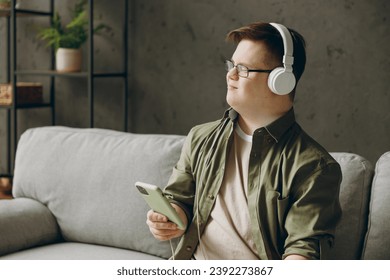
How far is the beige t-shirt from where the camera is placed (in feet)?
4.66

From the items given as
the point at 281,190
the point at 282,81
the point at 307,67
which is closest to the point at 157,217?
the point at 281,190

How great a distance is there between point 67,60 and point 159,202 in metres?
1.96

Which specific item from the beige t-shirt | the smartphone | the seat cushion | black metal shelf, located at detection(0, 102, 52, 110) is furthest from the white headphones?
black metal shelf, located at detection(0, 102, 52, 110)

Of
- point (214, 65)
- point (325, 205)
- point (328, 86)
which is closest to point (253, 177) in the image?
point (325, 205)

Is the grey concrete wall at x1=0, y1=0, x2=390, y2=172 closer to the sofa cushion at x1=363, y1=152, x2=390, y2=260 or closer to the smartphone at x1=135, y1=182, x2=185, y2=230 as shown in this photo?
the sofa cushion at x1=363, y1=152, x2=390, y2=260

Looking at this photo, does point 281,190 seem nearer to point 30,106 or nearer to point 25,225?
point 25,225

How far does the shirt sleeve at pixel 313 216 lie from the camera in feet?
4.27

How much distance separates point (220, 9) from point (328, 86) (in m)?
0.65

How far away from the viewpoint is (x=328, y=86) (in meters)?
2.70

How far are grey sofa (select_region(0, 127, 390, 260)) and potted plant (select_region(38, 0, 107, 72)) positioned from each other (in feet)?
3.66

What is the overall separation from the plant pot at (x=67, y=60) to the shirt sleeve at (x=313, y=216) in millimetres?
2062

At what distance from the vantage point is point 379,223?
152cm
